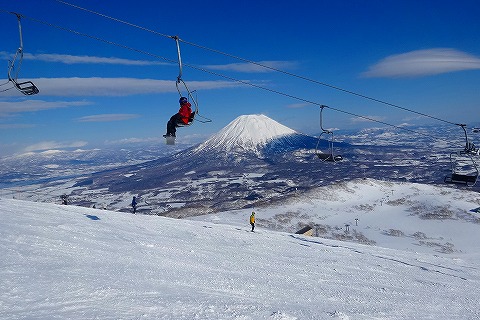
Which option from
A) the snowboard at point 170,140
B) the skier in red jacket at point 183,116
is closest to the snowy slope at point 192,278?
the snowboard at point 170,140

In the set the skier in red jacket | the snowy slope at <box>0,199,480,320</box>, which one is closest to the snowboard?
the skier in red jacket

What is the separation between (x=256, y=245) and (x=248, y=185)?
123614 millimetres

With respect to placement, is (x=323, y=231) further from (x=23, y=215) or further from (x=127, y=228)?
(x=23, y=215)

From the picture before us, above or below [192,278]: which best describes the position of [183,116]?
above

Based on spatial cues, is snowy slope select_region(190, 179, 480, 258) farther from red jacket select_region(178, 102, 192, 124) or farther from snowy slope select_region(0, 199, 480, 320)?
red jacket select_region(178, 102, 192, 124)

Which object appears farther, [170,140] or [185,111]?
[170,140]

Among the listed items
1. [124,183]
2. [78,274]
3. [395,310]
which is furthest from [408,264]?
[124,183]

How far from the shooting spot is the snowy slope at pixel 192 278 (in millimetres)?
7134

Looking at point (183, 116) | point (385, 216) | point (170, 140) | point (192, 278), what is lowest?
point (385, 216)

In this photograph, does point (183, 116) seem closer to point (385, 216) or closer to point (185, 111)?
point (185, 111)

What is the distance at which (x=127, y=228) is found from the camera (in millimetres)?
16703

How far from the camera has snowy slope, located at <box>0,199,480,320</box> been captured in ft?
23.4

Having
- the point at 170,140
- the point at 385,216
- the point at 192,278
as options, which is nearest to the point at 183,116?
the point at 170,140

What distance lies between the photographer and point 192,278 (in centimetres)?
1007
